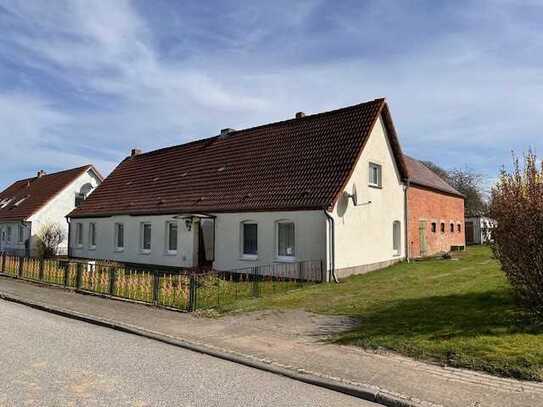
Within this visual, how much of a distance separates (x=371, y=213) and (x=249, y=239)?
529 centimetres

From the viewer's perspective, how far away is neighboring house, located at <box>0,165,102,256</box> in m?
34.8

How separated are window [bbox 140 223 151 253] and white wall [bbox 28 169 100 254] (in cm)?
1342

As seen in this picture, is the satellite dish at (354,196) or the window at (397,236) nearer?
the satellite dish at (354,196)

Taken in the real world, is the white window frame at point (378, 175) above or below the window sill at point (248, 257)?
above

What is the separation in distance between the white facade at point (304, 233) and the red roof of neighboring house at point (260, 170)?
Result: 0.54m

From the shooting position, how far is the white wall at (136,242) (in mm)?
21281

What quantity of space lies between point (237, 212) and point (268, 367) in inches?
488

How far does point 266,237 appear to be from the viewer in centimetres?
1839

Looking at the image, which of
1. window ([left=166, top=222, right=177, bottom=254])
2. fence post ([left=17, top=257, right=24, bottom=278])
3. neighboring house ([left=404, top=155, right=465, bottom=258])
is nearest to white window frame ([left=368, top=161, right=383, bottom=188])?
neighboring house ([left=404, top=155, right=465, bottom=258])

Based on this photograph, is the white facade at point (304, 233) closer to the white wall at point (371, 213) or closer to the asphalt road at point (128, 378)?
the white wall at point (371, 213)

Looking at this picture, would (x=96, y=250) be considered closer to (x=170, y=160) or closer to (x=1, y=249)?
(x=170, y=160)

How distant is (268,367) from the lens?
7.18 m

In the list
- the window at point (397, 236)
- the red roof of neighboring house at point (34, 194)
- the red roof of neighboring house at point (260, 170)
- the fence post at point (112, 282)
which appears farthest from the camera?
the red roof of neighboring house at point (34, 194)

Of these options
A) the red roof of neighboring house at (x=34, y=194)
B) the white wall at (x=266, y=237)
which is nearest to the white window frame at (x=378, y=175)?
the white wall at (x=266, y=237)
